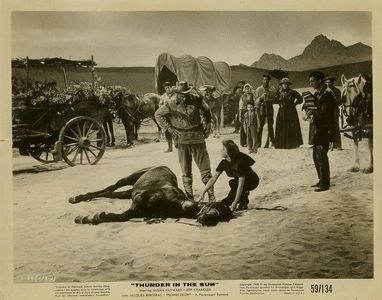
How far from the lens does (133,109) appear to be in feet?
15.3

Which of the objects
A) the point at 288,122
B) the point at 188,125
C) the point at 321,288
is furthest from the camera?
the point at 288,122

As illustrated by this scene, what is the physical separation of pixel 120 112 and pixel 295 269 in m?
2.06

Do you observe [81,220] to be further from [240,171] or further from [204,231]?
[240,171]

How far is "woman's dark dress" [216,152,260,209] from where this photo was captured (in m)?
4.59

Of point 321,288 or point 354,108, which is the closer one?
point 321,288

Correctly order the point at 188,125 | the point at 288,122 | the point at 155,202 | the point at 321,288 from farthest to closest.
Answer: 1. the point at 288,122
2. the point at 188,125
3. the point at 155,202
4. the point at 321,288

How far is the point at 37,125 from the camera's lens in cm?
453

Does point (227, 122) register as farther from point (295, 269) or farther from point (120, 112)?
Answer: point (295, 269)

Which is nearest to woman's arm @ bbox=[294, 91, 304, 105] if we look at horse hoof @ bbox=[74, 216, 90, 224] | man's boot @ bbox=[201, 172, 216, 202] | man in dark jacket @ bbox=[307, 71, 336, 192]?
man in dark jacket @ bbox=[307, 71, 336, 192]

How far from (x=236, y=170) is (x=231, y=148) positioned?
198 millimetres

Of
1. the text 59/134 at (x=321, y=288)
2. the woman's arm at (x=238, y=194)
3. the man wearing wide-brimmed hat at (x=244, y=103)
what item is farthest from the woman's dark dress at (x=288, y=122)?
the text 59/134 at (x=321, y=288)

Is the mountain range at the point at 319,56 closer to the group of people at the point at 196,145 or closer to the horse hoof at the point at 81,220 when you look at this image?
the group of people at the point at 196,145

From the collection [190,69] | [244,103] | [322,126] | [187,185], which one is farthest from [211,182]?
[322,126]

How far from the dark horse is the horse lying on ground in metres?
0.37
